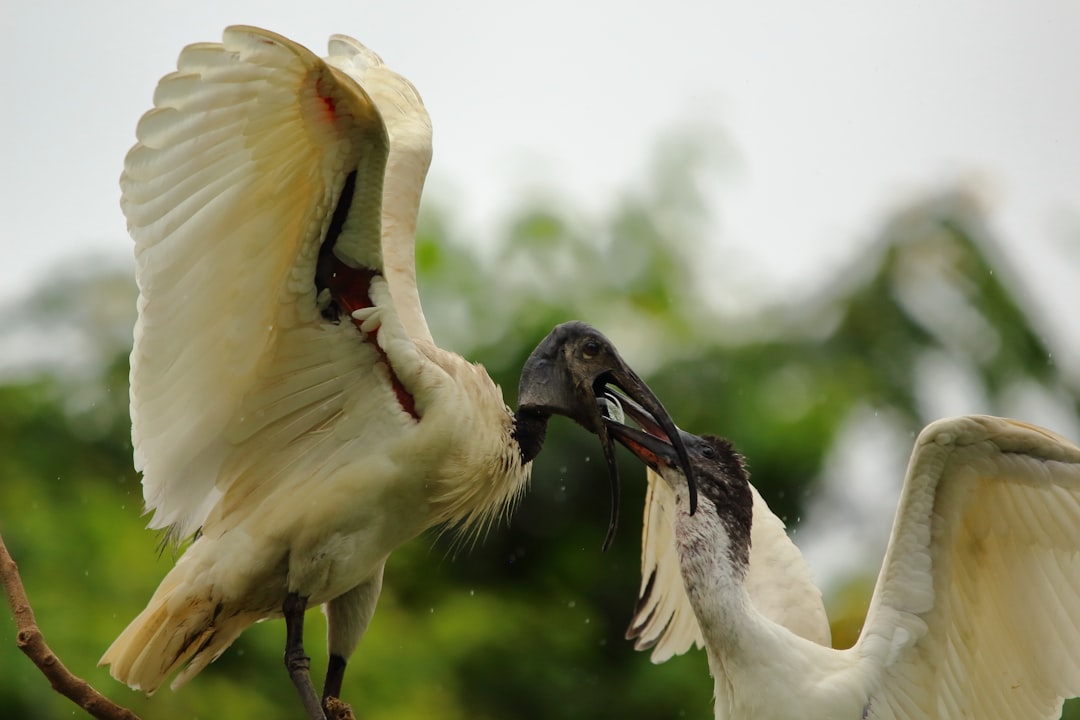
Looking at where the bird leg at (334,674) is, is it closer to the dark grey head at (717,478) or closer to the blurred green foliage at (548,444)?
the dark grey head at (717,478)

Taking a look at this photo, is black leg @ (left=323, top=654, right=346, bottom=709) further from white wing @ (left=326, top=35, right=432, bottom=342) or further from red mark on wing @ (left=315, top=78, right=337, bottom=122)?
red mark on wing @ (left=315, top=78, right=337, bottom=122)

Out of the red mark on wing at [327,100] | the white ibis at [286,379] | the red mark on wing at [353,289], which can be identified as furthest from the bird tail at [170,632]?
the red mark on wing at [327,100]

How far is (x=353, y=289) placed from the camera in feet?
→ 14.6

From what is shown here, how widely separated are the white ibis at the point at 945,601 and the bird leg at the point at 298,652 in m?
1.07

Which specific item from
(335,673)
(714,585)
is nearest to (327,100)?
(714,585)

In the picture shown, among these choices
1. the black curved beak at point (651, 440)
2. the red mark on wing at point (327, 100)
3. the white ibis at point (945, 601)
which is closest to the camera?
the red mark on wing at point (327, 100)

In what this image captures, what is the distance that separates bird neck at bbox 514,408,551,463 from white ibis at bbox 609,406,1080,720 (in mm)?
618

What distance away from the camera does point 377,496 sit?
4.62 m

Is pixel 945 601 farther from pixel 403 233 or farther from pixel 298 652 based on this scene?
pixel 403 233

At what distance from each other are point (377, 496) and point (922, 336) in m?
6.69

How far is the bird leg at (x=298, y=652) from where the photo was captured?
4655 millimetres

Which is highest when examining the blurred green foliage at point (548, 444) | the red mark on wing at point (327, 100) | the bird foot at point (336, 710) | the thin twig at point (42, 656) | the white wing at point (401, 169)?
the red mark on wing at point (327, 100)

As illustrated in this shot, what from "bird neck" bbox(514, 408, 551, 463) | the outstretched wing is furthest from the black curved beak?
the outstretched wing

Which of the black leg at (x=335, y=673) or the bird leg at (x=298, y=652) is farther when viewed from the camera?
the black leg at (x=335, y=673)
